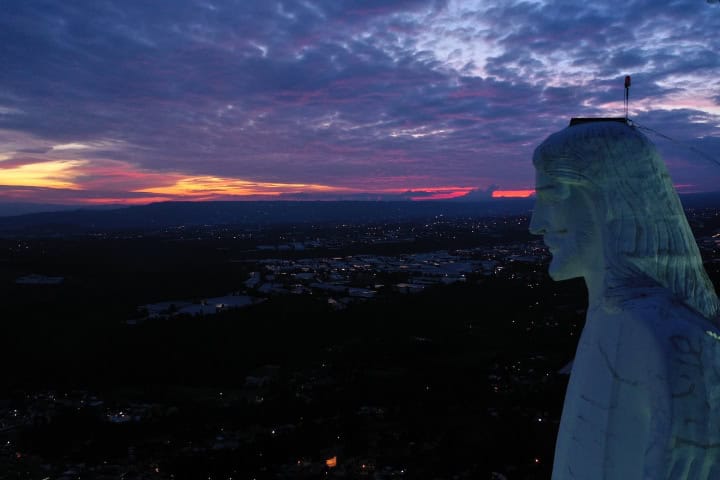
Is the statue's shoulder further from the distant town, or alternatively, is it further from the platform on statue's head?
the distant town

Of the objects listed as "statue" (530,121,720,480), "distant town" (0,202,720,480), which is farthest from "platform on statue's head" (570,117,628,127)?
"distant town" (0,202,720,480)

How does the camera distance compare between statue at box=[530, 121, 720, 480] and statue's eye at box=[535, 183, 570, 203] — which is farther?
statue's eye at box=[535, 183, 570, 203]

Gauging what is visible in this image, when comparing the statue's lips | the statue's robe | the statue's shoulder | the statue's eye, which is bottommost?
the statue's robe

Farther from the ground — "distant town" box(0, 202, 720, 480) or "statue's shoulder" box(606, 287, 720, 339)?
"statue's shoulder" box(606, 287, 720, 339)

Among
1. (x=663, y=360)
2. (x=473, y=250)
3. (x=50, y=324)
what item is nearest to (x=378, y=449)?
(x=663, y=360)

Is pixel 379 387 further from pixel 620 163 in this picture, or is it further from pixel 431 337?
pixel 620 163

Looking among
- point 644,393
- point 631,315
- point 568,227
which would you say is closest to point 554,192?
point 568,227

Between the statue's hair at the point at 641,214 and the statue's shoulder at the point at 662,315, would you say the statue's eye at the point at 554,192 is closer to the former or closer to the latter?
the statue's hair at the point at 641,214
